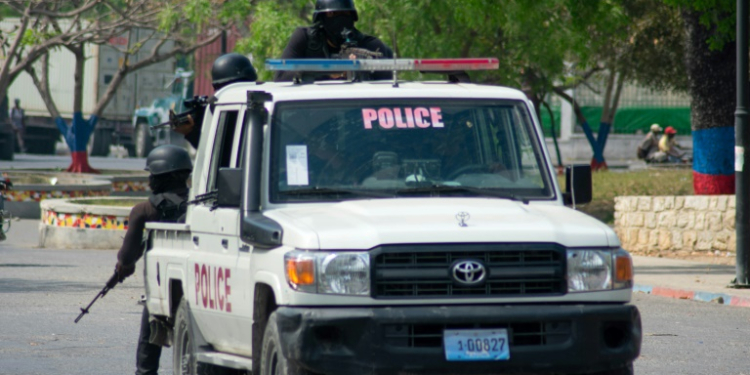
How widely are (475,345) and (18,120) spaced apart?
47.6 m

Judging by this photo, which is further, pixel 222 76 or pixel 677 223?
pixel 677 223

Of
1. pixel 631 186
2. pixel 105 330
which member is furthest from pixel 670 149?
pixel 105 330

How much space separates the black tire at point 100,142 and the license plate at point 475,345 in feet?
155

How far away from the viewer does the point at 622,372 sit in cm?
613

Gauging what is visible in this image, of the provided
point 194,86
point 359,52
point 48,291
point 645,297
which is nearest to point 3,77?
point 48,291

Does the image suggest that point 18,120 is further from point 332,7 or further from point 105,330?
point 332,7

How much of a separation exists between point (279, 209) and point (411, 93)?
1.00 m

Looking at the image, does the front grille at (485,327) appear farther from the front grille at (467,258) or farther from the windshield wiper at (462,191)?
the windshield wiper at (462,191)

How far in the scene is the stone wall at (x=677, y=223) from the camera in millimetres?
18781

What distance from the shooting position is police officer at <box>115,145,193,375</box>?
336 inches

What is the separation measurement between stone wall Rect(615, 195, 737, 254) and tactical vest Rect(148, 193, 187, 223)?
1139 cm

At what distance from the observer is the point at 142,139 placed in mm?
50875

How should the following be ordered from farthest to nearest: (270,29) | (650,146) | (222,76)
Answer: (650,146), (270,29), (222,76)

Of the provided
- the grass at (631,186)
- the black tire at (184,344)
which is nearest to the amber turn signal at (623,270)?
the black tire at (184,344)
